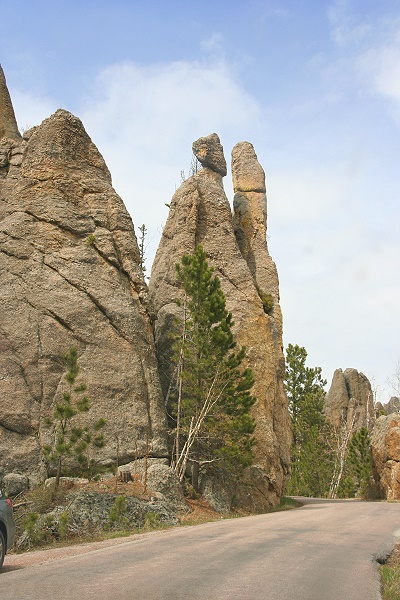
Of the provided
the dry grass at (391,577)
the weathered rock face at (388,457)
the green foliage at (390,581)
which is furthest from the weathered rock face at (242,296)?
the green foliage at (390,581)

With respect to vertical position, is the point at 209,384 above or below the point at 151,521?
above

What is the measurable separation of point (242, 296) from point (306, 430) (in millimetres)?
24581

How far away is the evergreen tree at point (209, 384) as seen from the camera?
82.5 feet

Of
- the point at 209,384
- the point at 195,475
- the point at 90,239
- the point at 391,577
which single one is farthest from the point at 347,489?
the point at 391,577

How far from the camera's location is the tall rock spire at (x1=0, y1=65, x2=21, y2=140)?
33.4 meters

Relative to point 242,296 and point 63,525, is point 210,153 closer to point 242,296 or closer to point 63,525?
point 242,296

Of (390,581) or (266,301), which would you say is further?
(266,301)

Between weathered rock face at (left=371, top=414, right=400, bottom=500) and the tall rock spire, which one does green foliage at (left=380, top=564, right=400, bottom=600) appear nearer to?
weathered rock face at (left=371, top=414, right=400, bottom=500)

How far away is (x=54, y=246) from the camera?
26.9m

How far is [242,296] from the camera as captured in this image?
32875 mm

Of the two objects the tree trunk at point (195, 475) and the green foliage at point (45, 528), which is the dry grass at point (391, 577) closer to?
the green foliage at point (45, 528)

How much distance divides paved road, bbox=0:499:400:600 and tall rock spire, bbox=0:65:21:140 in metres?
25.9

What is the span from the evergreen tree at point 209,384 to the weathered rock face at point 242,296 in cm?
330

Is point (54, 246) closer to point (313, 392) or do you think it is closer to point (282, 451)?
point (282, 451)
